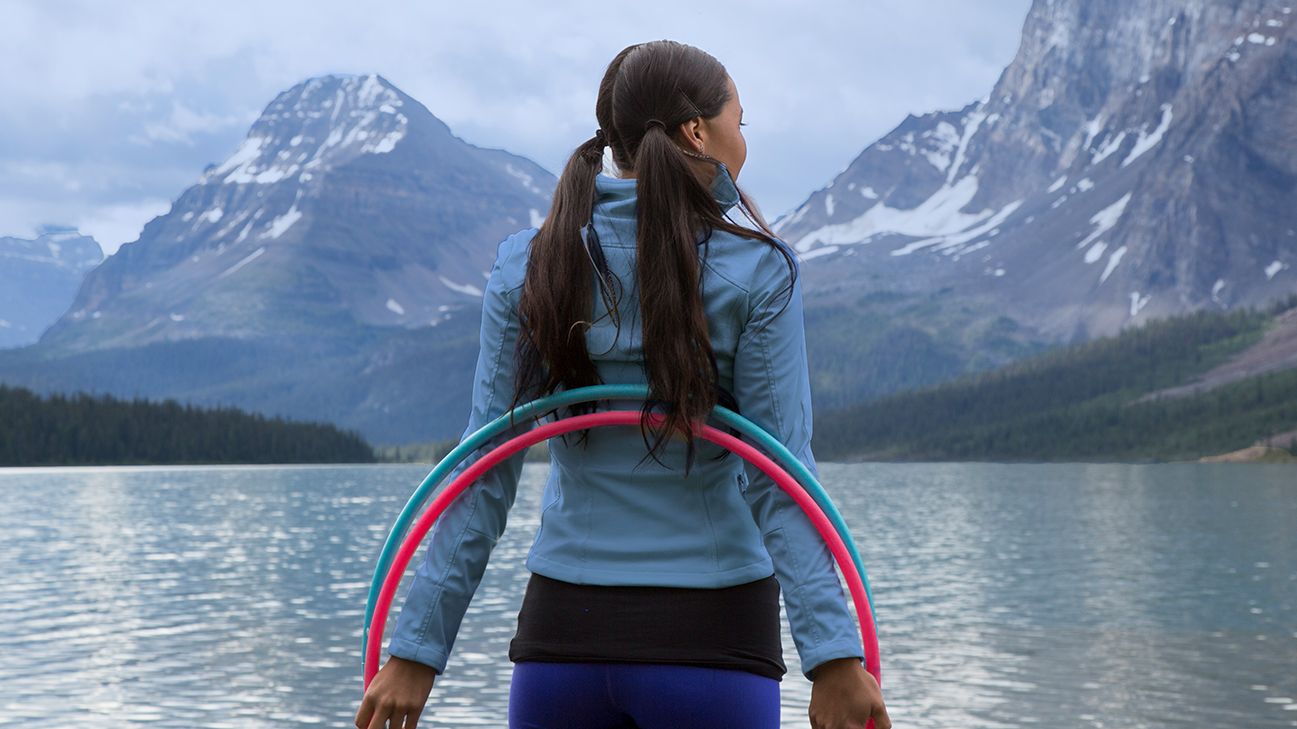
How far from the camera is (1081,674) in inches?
1063

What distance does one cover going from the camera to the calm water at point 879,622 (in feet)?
77.1

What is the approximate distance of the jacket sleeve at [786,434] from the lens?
389 cm

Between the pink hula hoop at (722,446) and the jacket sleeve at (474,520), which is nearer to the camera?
the pink hula hoop at (722,446)

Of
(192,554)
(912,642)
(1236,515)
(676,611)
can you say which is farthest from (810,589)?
→ (1236,515)

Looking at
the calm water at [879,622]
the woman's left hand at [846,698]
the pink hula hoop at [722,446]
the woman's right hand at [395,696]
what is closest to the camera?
the woman's left hand at [846,698]

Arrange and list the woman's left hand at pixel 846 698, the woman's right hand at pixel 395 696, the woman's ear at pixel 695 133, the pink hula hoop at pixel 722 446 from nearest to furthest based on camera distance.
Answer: the woman's left hand at pixel 846 698
the pink hula hoop at pixel 722 446
the woman's right hand at pixel 395 696
the woman's ear at pixel 695 133

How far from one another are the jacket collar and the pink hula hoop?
1.74 ft

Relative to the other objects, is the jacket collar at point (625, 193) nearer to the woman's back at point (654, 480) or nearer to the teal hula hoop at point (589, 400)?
the woman's back at point (654, 480)

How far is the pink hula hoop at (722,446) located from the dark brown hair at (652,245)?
75 mm

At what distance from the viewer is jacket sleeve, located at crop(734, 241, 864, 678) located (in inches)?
153

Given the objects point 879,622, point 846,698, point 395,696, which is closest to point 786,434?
point 846,698

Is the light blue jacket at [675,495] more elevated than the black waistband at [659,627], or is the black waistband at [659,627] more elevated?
the light blue jacket at [675,495]

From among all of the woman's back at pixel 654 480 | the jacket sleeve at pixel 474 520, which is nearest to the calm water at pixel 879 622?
the jacket sleeve at pixel 474 520

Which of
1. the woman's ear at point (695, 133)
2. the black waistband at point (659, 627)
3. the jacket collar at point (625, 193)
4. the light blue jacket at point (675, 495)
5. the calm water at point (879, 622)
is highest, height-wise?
the woman's ear at point (695, 133)
